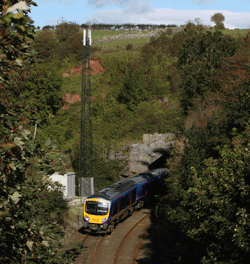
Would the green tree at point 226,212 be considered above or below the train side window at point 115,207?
above

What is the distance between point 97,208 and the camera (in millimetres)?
18250

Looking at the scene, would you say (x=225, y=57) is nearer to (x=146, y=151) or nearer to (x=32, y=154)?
(x=146, y=151)

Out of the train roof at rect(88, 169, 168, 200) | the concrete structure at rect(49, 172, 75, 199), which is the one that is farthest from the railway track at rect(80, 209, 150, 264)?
the concrete structure at rect(49, 172, 75, 199)

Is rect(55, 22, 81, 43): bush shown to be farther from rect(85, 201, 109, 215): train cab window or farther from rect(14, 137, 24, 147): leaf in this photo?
rect(14, 137, 24, 147): leaf

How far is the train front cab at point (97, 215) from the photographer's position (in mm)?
18062

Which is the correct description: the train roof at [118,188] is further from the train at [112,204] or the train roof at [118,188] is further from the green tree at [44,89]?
the green tree at [44,89]

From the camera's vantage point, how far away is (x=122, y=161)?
1271 inches

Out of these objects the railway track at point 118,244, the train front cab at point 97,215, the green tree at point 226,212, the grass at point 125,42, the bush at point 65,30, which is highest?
the bush at point 65,30

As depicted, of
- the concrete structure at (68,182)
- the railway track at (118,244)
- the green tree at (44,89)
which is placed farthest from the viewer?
Answer: the green tree at (44,89)

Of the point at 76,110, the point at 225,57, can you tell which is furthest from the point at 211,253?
the point at 76,110

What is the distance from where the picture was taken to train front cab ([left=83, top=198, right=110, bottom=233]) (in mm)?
18062

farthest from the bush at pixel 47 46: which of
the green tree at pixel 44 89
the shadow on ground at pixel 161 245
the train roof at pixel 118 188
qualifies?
the shadow on ground at pixel 161 245

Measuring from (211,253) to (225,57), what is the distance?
1245 inches

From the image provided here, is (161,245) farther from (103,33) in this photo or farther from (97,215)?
(103,33)
